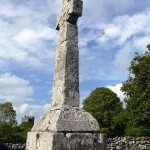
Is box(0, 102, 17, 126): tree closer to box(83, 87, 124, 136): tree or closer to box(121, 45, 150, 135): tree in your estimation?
box(83, 87, 124, 136): tree

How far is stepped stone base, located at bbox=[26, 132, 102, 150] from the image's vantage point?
518 cm

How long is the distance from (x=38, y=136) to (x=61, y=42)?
6.35 feet

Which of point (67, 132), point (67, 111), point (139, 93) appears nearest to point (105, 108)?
point (139, 93)

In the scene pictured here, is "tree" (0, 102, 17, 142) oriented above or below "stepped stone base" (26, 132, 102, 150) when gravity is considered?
above

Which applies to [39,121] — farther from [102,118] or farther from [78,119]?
[102,118]

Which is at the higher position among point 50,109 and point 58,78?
point 58,78

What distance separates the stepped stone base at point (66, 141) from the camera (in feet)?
17.0

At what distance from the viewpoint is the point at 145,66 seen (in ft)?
106

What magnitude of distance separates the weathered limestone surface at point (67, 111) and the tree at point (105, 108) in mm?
44728

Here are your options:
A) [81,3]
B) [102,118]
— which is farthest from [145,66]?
[81,3]

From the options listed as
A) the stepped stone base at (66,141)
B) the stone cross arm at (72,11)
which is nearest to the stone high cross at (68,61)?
the stone cross arm at (72,11)

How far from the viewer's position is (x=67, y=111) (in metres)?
5.62

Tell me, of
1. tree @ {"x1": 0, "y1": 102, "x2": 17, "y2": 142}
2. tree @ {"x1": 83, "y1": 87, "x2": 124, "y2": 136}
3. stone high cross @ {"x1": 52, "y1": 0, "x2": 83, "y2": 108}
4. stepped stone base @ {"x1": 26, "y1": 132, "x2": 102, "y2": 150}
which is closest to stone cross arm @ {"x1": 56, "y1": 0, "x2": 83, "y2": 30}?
stone high cross @ {"x1": 52, "y1": 0, "x2": 83, "y2": 108}

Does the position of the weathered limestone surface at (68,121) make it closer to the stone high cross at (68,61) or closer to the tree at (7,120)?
the stone high cross at (68,61)
